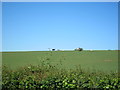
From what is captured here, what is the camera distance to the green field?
19.5 ft

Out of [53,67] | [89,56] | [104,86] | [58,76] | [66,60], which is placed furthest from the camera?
[89,56]

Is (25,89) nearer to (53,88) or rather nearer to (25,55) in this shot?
(53,88)

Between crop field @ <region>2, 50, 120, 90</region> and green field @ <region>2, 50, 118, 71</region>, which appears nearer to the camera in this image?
crop field @ <region>2, 50, 120, 90</region>

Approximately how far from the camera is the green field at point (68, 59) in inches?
235

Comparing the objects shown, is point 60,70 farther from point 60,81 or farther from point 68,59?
point 68,59

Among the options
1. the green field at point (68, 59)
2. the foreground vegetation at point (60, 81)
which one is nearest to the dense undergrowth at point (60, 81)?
the foreground vegetation at point (60, 81)

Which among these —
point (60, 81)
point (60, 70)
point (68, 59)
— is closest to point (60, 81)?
point (60, 81)

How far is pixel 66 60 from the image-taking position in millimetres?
6426

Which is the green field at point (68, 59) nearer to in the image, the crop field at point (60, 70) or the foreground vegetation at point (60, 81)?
the crop field at point (60, 70)

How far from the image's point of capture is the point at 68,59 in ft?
21.5

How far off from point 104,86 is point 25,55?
3868 millimetres

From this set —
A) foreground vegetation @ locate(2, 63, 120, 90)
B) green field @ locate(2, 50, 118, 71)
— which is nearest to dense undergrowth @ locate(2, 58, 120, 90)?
foreground vegetation @ locate(2, 63, 120, 90)

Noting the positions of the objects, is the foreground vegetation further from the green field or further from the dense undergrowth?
the green field

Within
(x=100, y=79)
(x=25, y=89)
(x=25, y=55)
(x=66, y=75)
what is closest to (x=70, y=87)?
(x=66, y=75)
